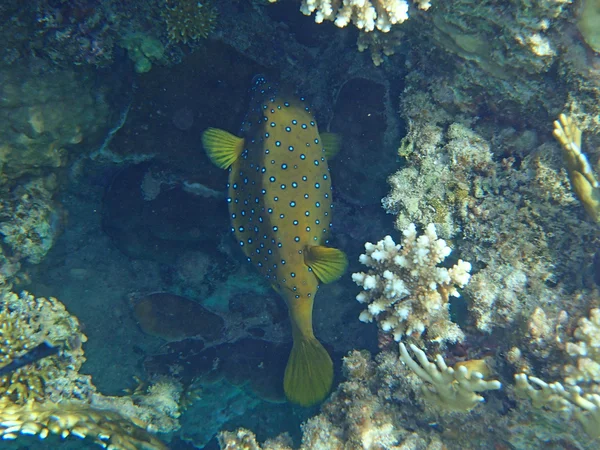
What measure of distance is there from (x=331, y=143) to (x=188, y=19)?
8.36 ft

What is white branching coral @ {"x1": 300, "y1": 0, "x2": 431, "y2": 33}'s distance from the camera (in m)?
4.11

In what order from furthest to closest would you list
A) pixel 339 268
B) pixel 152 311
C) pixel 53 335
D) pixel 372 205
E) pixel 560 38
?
pixel 152 311, pixel 372 205, pixel 53 335, pixel 339 268, pixel 560 38

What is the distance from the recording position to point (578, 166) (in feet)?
12.7

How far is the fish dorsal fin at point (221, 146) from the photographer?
512cm

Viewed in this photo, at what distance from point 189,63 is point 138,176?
187 cm

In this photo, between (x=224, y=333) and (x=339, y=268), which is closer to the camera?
(x=339, y=268)

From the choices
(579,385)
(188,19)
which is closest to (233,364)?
(579,385)

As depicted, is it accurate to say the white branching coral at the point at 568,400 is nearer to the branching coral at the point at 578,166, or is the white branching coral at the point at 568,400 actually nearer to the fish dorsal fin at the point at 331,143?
the branching coral at the point at 578,166

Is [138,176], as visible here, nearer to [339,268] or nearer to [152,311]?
[152,311]

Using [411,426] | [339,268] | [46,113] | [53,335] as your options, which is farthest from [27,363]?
[411,426]

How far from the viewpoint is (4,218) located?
16.7 feet

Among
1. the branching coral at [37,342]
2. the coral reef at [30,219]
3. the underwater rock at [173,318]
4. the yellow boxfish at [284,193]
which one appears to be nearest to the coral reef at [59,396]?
the branching coral at [37,342]

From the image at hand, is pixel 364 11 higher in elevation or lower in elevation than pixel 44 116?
higher

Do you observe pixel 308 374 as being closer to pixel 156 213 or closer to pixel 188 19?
pixel 156 213
